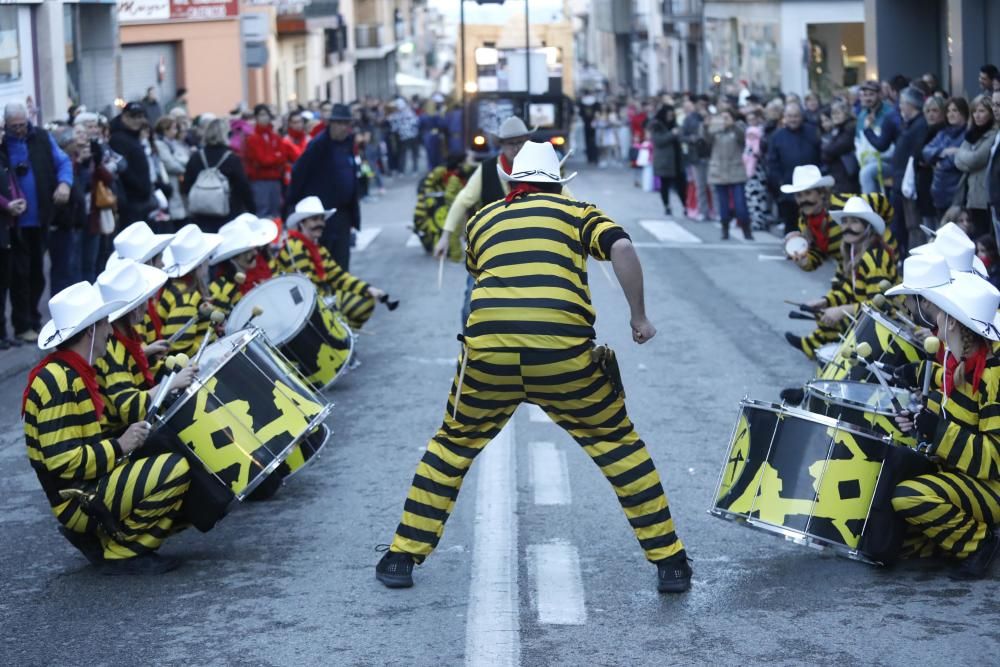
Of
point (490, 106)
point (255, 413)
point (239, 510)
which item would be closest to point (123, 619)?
point (255, 413)

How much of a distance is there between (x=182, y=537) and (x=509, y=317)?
80.6 inches

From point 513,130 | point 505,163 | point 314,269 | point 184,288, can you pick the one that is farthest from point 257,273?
point 513,130

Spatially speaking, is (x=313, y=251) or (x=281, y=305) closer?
(x=281, y=305)

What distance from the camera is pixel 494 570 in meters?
6.63

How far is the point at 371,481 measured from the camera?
8305 mm

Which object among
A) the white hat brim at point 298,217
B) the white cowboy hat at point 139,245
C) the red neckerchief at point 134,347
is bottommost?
the red neckerchief at point 134,347

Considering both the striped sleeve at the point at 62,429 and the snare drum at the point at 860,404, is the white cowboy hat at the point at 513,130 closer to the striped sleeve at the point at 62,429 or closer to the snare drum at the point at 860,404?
the snare drum at the point at 860,404

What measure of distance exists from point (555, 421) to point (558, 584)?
2.14 feet

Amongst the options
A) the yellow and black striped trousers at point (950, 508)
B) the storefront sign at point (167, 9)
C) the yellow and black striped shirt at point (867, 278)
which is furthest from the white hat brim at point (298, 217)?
the storefront sign at point (167, 9)

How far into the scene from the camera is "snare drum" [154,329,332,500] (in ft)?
21.7

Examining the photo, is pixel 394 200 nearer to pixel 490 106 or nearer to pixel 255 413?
pixel 490 106

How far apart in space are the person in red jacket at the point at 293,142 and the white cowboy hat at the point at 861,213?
10.6 metres

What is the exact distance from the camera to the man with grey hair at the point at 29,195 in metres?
13.0

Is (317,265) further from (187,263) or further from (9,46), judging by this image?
(9,46)
